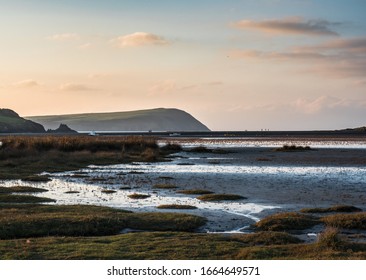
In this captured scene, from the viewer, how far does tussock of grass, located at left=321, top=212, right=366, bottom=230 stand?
971 inches

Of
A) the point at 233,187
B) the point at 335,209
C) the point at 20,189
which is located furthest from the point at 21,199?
the point at 335,209

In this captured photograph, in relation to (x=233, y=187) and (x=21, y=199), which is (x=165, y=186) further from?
(x=21, y=199)

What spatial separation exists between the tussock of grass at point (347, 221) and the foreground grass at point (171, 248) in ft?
15.2

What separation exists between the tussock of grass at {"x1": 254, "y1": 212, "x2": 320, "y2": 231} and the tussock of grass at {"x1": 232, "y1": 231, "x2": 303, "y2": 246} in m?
2.60

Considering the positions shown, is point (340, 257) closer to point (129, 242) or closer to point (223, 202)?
point (129, 242)

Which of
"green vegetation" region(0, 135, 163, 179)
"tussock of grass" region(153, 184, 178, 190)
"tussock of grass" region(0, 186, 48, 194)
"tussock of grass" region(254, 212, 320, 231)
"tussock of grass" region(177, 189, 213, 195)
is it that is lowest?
"tussock of grass" region(254, 212, 320, 231)

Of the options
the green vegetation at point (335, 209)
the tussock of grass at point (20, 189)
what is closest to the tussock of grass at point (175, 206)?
the green vegetation at point (335, 209)

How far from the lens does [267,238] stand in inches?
834

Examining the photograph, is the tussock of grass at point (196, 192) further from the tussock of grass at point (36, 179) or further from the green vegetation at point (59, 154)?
the green vegetation at point (59, 154)

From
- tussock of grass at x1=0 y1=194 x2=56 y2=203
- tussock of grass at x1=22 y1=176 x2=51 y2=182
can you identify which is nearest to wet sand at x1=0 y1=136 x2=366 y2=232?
tussock of grass at x1=22 y1=176 x2=51 y2=182

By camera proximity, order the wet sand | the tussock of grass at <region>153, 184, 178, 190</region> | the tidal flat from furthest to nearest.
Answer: the tussock of grass at <region>153, 184, 178, 190</region>, the wet sand, the tidal flat

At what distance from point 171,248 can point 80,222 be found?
6.72 m

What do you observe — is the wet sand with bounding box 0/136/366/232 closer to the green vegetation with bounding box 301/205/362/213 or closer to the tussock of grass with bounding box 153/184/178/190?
the tussock of grass with bounding box 153/184/178/190
